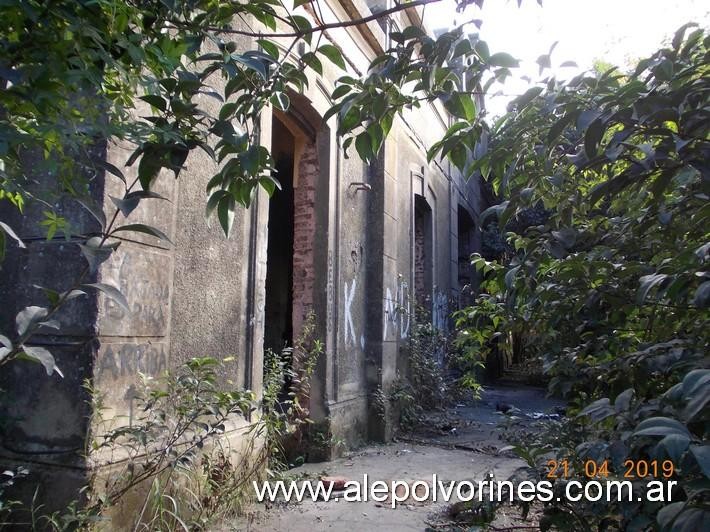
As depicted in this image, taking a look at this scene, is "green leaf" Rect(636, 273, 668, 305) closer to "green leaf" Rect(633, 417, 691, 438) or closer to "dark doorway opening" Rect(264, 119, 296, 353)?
"green leaf" Rect(633, 417, 691, 438)

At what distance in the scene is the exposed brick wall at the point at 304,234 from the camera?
17.0ft

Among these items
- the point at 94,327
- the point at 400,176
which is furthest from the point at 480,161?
the point at 400,176

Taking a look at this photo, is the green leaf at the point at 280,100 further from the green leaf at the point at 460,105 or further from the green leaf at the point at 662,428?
the green leaf at the point at 662,428

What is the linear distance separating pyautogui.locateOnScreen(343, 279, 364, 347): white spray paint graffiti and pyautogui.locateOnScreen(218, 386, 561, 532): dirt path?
110 cm

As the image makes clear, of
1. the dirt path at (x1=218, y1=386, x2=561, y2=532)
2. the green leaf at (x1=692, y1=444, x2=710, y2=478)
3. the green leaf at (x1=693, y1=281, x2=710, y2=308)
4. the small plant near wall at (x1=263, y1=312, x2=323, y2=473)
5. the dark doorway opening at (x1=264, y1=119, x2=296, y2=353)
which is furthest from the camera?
the dark doorway opening at (x1=264, y1=119, x2=296, y2=353)

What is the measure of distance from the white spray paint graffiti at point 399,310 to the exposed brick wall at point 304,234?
130 centimetres

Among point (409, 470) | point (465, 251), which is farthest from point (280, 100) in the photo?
point (465, 251)

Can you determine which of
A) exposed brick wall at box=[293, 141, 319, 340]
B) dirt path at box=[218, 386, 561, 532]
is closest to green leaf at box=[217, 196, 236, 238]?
dirt path at box=[218, 386, 561, 532]

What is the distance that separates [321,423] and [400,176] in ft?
11.4

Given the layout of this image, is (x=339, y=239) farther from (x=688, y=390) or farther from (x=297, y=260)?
(x=688, y=390)

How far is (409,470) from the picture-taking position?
15.5 ft

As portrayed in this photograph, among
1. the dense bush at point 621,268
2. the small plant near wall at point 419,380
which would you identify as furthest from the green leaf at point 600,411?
the small plant near wall at point 419,380

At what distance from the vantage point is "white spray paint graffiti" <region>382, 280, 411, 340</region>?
20.6 ft

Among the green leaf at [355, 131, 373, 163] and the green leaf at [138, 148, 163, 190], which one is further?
the green leaf at [355, 131, 373, 163]
